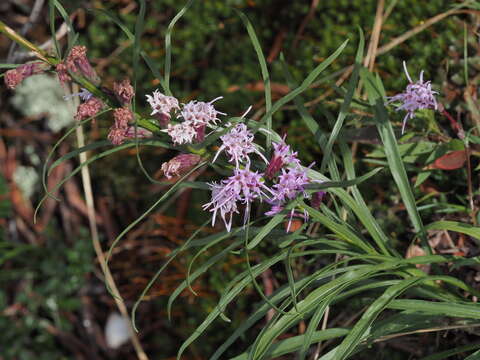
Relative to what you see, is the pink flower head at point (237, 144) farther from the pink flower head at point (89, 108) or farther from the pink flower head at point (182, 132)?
the pink flower head at point (89, 108)

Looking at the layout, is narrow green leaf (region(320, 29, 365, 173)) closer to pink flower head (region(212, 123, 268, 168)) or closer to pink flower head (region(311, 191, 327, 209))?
pink flower head (region(311, 191, 327, 209))

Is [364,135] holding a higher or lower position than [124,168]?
higher

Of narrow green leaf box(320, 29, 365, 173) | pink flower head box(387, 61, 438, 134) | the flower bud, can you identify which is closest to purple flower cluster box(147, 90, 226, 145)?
the flower bud

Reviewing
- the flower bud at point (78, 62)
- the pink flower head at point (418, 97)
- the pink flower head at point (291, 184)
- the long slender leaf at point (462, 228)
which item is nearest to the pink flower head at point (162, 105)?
the flower bud at point (78, 62)

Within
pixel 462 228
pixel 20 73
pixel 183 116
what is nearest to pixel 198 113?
pixel 183 116

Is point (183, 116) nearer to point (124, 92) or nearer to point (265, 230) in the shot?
point (124, 92)

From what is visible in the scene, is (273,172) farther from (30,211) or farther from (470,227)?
(30,211)

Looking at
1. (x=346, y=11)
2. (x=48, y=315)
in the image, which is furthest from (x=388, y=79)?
(x=48, y=315)

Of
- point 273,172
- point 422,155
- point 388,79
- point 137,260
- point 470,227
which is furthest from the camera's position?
point 137,260
